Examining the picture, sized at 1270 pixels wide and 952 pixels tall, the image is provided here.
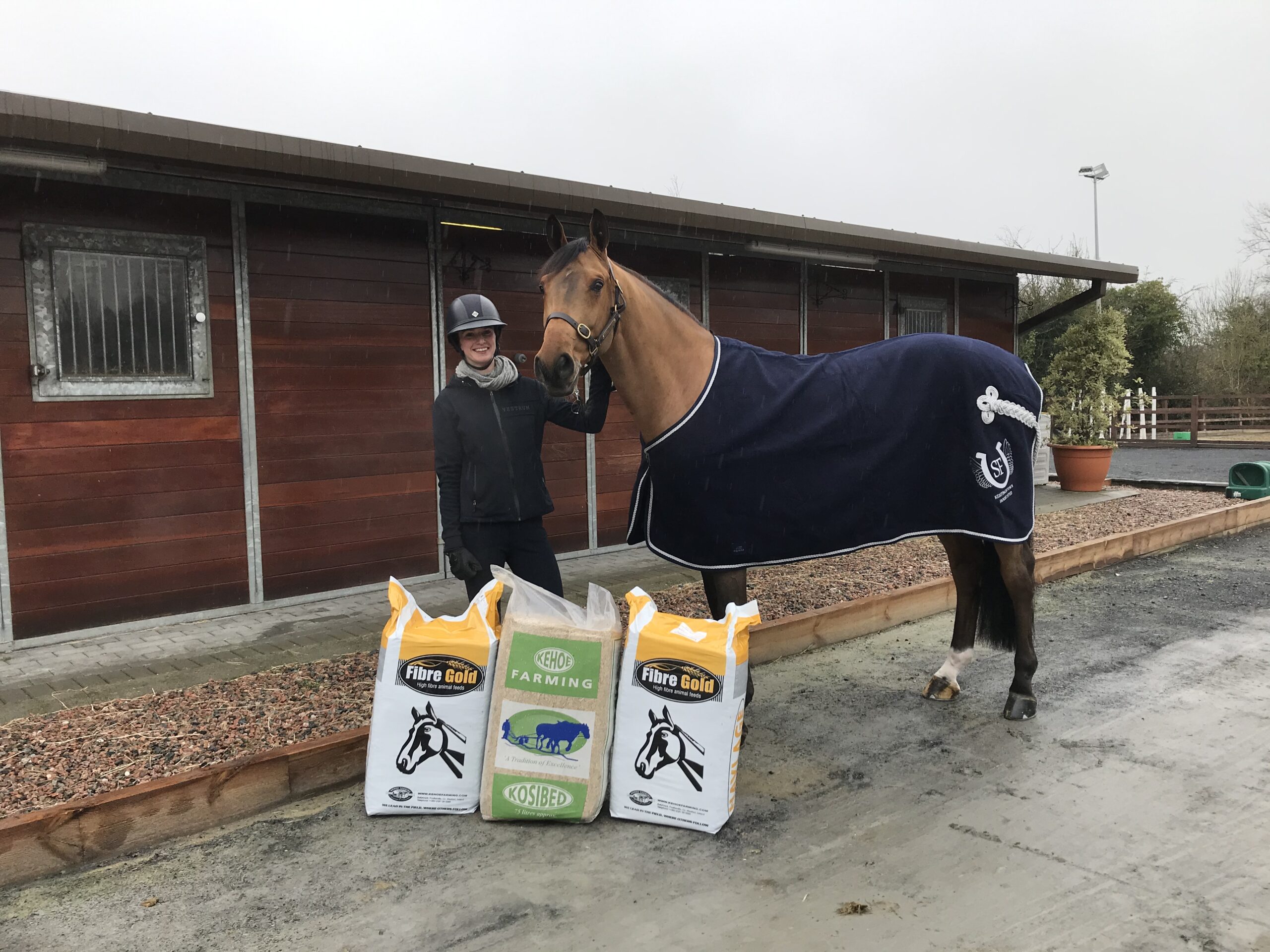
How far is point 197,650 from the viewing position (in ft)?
15.3

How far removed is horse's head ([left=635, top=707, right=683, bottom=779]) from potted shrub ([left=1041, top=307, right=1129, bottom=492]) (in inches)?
363

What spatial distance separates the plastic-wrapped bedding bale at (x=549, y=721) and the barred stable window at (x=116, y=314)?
3577mm

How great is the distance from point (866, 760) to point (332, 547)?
398 cm

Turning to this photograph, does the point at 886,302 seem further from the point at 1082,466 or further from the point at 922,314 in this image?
the point at 1082,466

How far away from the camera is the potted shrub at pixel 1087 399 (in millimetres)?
10336

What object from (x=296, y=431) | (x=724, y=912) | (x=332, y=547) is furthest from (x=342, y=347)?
(x=724, y=912)

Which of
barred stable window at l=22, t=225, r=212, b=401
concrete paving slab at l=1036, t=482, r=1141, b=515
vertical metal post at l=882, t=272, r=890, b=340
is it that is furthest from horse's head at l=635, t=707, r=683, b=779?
vertical metal post at l=882, t=272, r=890, b=340

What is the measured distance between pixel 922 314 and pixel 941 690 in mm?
6958

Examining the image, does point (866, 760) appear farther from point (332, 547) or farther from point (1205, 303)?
point (1205, 303)

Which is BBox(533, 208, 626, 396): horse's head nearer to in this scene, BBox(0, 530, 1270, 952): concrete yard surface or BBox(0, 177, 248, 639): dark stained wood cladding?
BBox(0, 530, 1270, 952): concrete yard surface

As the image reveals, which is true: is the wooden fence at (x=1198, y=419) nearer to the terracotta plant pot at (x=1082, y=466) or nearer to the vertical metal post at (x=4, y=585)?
the terracotta plant pot at (x=1082, y=466)

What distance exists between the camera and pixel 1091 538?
7305 millimetres

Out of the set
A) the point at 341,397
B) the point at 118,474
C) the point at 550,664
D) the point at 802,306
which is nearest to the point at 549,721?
the point at 550,664

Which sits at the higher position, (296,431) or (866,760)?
(296,431)
